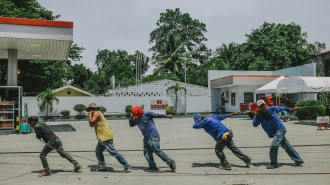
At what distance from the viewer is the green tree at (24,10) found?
3309cm

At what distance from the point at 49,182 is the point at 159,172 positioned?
2.34 metres

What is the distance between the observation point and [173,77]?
1932 inches

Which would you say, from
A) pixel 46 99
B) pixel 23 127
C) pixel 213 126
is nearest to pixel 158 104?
pixel 46 99

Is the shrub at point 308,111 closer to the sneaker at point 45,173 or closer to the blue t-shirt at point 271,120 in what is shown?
the blue t-shirt at point 271,120

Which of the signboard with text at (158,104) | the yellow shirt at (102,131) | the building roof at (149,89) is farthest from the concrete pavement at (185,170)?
the building roof at (149,89)

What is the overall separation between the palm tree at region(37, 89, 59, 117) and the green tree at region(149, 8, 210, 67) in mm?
29623


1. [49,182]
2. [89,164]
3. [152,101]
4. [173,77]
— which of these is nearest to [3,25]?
[89,164]

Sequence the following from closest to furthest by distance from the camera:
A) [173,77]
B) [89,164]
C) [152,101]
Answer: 1. [89,164]
2. [152,101]
3. [173,77]

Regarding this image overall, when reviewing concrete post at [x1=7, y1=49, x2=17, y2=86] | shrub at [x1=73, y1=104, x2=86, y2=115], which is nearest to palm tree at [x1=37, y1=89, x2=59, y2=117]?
shrub at [x1=73, y1=104, x2=86, y2=115]

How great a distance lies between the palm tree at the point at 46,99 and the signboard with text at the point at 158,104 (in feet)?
33.3

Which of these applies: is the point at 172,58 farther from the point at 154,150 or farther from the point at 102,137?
the point at 154,150

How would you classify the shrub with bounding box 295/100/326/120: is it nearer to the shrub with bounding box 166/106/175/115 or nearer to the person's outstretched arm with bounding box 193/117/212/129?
the person's outstretched arm with bounding box 193/117/212/129

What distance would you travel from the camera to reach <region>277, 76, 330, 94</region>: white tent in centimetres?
2309

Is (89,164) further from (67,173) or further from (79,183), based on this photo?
(79,183)
